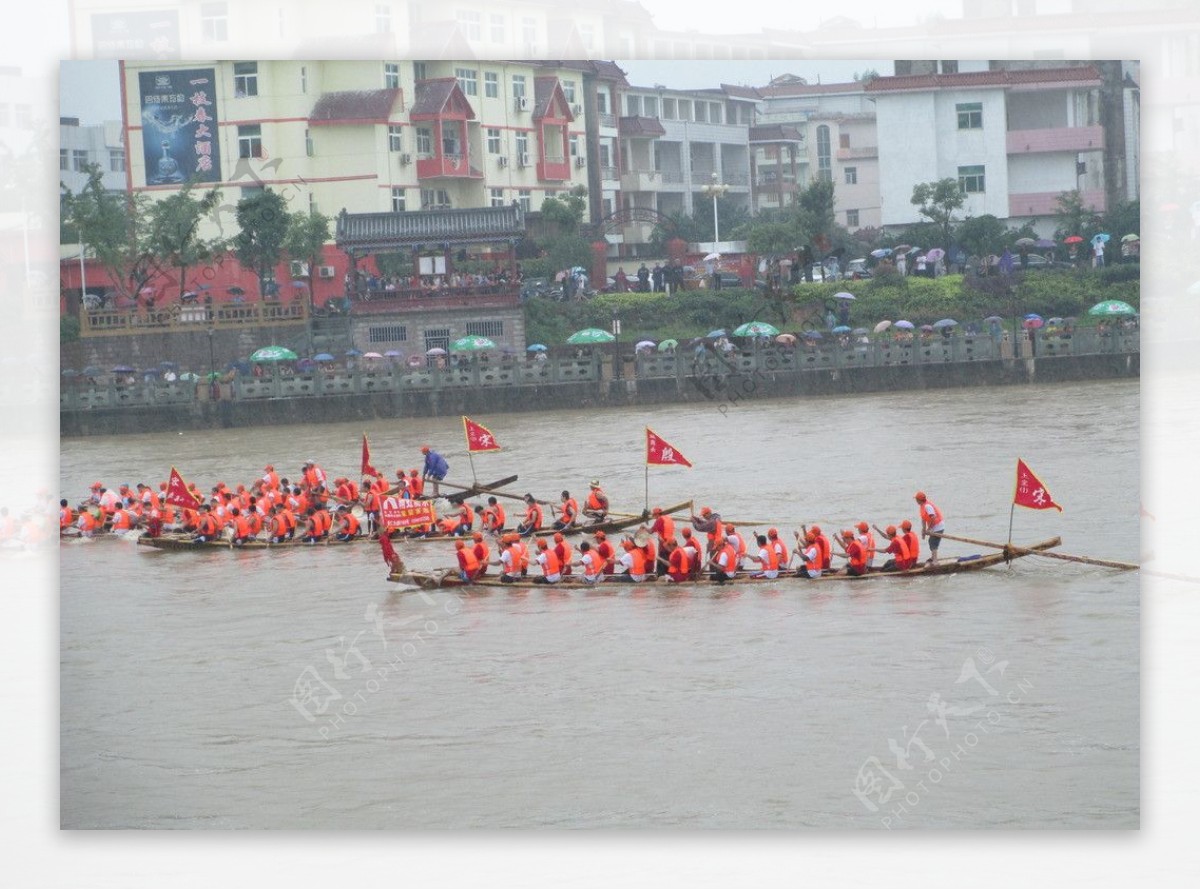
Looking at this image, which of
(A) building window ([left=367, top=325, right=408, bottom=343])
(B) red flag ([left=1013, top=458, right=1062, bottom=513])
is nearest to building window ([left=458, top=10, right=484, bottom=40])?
(B) red flag ([left=1013, top=458, right=1062, bottom=513])

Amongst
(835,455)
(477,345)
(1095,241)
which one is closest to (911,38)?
(1095,241)

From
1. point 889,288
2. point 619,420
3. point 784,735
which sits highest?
point 889,288

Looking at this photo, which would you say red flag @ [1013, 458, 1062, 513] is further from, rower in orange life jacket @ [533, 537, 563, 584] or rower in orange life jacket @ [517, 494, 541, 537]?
rower in orange life jacket @ [517, 494, 541, 537]

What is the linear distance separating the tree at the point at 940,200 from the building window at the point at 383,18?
3.61m

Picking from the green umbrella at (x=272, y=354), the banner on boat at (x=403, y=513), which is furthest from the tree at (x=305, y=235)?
the banner on boat at (x=403, y=513)

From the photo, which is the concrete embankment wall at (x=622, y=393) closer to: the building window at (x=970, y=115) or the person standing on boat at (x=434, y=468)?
the person standing on boat at (x=434, y=468)

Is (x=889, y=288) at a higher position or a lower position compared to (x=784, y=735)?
higher

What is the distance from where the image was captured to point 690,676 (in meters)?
9.52

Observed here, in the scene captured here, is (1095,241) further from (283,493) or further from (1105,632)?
(283,493)

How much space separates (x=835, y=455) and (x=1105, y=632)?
27.9 ft

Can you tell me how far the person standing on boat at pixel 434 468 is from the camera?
1666cm

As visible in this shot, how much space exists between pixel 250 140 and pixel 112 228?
0.84m

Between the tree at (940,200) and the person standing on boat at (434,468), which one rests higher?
the tree at (940,200)

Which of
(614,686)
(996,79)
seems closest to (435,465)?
(614,686)
